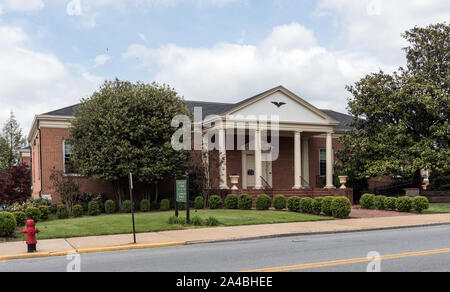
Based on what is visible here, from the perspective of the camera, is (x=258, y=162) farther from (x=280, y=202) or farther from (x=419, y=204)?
(x=419, y=204)

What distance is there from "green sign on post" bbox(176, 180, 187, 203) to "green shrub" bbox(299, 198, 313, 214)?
20.8 ft

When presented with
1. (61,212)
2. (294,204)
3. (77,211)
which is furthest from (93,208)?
(294,204)

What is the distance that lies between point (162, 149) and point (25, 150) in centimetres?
2876

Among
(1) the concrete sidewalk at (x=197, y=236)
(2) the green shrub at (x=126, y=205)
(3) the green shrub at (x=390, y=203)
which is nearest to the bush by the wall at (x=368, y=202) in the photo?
(3) the green shrub at (x=390, y=203)

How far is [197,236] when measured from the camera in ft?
46.3

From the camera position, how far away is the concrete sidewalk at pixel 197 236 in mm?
12063

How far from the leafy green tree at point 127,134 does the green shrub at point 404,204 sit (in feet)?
36.4

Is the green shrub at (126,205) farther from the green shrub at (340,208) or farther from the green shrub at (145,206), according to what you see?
the green shrub at (340,208)

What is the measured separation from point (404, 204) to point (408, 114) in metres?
7.39

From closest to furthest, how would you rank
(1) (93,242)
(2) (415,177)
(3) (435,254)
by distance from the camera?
(3) (435,254) < (1) (93,242) < (2) (415,177)

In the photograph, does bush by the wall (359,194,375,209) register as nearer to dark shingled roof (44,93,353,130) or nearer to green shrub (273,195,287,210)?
green shrub (273,195,287,210)
